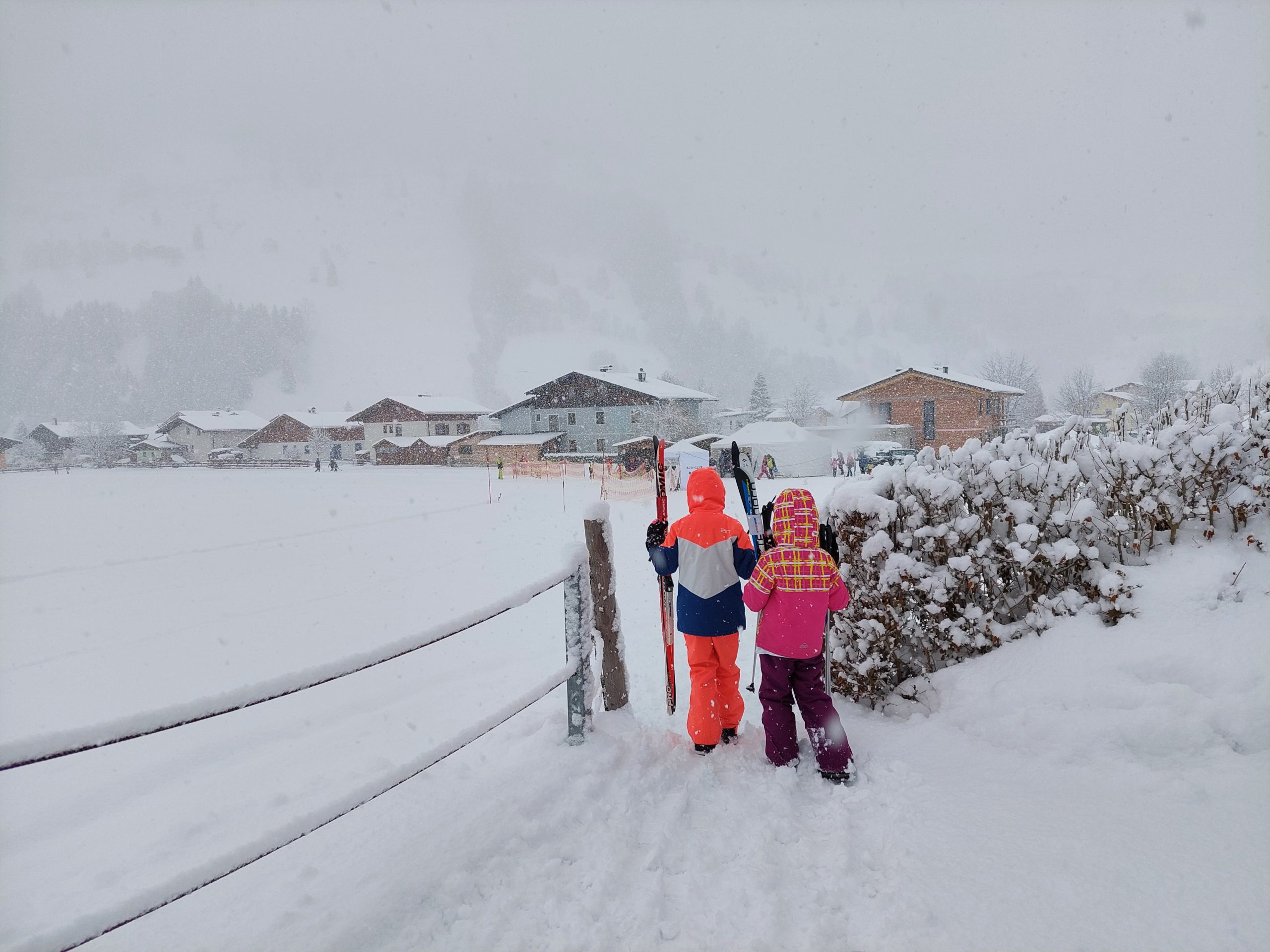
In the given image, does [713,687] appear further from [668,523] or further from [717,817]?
[668,523]

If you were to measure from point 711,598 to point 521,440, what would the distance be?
52253 mm

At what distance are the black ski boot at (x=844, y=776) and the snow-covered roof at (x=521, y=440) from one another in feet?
168

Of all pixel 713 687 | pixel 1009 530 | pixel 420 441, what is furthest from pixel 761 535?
pixel 420 441

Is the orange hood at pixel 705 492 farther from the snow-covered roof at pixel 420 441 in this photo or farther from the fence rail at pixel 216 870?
the snow-covered roof at pixel 420 441

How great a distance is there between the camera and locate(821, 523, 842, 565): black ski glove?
4.04 metres

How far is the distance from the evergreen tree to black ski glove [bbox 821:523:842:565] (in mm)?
85429

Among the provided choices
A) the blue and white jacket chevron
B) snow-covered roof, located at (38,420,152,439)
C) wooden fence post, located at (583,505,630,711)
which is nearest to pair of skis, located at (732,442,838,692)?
the blue and white jacket chevron

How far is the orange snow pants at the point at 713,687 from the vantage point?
3.82 metres

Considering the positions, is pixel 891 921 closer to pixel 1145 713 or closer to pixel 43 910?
pixel 1145 713

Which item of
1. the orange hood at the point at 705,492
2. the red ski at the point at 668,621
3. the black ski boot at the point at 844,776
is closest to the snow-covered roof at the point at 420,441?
the red ski at the point at 668,621

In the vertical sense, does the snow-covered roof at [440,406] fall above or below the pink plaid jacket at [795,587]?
above

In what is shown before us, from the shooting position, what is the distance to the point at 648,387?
5441 cm

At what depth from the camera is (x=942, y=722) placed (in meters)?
3.85

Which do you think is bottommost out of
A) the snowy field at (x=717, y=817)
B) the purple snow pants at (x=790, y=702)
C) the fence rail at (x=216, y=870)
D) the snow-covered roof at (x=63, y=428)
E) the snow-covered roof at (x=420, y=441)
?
the snowy field at (x=717, y=817)
